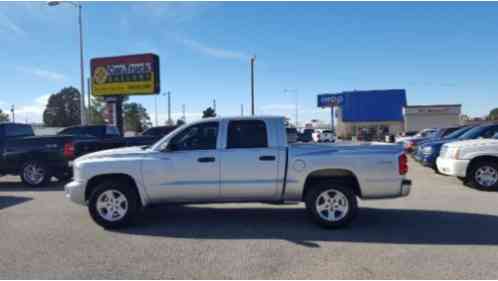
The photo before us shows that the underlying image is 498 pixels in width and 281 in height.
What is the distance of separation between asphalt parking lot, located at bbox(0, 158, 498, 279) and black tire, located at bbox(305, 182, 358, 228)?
146mm

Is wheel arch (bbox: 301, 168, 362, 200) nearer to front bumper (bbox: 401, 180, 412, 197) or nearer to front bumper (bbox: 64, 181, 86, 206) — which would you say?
front bumper (bbox: 401, 180, 412, 197)

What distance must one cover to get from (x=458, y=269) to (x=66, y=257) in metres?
4.71

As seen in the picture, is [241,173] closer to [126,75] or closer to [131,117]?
[126,75]

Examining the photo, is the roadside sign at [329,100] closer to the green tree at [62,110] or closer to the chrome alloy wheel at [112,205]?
the chrome alloy wheel at [112,205]

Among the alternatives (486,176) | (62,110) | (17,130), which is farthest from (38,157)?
(62,110)

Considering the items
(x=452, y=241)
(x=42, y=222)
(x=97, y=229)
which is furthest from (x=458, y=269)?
(x=42, y=222)

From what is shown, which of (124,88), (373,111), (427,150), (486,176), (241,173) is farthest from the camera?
Result: (373,111)

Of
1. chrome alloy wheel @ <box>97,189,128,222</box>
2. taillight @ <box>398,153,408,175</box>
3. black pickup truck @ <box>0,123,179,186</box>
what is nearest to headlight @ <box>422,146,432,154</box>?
taillight @ <box>398,153,408,175</box>

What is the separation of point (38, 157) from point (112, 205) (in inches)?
238

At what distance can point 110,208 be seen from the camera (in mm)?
5891

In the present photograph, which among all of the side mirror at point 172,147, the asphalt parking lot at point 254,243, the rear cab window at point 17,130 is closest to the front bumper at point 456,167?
the asphalt parking lot at point 254,243

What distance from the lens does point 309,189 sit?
579cm

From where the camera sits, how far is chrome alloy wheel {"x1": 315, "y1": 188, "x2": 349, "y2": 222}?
5.74 meters

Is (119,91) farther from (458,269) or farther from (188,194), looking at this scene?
(458,269)
